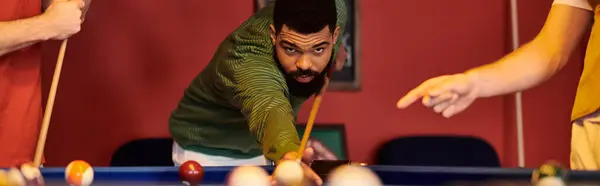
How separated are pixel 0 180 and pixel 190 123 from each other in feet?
4.60

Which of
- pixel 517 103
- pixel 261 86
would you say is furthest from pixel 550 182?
pixel 517 103

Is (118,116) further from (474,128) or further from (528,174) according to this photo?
(528,174)

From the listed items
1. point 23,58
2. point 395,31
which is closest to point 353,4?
point 395,31

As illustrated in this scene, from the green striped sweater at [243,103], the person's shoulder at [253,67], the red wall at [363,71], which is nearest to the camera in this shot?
the green striped sweater at [243,103]

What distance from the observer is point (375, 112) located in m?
3.40

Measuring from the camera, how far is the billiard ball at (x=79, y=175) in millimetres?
1381

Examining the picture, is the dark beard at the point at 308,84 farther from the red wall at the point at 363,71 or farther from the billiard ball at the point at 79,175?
the red wall at the point at 363,71

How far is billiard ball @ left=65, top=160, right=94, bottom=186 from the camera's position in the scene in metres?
1.38

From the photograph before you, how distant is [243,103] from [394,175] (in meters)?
0.49

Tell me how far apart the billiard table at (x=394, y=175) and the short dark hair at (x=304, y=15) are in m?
0.56

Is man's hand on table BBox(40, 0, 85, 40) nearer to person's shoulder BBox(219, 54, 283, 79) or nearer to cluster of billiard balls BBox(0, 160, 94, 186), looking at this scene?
person's shoulder BBox(219, 54, 283, 79)

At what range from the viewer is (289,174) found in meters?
1.26

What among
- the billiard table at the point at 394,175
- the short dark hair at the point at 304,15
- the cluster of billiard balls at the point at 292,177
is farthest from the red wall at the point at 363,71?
the cluster of billiard balls at the point at 292,177

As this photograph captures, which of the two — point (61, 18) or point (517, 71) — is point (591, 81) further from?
point (61, 18)
